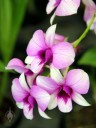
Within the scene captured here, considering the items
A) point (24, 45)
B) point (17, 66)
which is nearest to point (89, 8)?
point (17, 66)

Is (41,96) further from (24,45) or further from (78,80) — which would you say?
(24,45)

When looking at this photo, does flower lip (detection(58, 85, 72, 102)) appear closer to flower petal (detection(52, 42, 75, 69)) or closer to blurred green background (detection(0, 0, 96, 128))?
flower petal (detection(52, 42, 75, 69))

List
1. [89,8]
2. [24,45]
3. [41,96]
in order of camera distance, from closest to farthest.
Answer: [41,96] → [89,8] → [24,45]

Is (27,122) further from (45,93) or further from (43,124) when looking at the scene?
(45,93)

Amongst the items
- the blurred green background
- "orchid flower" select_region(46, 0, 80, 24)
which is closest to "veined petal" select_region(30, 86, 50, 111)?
"orchid flower" select_region(46, 0, 80, 24)

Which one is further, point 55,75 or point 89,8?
point 89,8

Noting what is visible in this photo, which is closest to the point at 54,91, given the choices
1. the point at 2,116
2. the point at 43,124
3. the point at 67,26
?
the point at 2,116

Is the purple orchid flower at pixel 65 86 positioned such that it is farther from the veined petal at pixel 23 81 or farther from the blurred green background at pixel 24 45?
the blurred green background at pixel 24 45

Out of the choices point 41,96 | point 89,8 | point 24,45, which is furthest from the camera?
point 24,45
